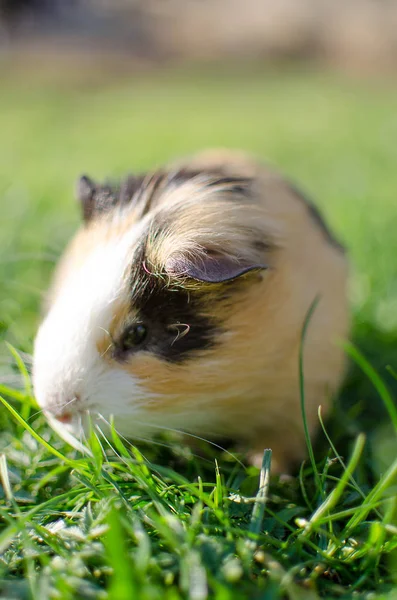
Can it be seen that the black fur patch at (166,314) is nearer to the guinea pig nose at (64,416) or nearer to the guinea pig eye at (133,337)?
the guinea pig eye at (133,337)

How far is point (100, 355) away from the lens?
1.79 meters

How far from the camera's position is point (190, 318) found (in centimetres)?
187

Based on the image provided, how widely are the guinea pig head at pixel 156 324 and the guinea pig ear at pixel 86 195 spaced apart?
0.31m

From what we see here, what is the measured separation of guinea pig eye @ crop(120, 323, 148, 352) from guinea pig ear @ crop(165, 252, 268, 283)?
213 mm

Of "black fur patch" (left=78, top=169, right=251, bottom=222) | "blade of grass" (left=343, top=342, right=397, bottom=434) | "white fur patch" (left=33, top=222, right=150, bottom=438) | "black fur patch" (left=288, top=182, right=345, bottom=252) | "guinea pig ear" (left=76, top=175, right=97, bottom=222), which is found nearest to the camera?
"blade of grass" (left=343, top=342, right=397, bottom=434)

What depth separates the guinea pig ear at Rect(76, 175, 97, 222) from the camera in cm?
224

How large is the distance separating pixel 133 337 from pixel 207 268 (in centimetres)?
33

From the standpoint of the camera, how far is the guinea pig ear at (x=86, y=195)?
224 cm

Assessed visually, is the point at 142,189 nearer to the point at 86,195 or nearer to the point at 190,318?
the point at 86,195

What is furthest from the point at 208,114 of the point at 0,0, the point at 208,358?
the point at 0,0

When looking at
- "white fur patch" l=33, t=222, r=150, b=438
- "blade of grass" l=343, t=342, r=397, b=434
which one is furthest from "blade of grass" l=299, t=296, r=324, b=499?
"white fur patch" l=33, t=222, r=150, b=438

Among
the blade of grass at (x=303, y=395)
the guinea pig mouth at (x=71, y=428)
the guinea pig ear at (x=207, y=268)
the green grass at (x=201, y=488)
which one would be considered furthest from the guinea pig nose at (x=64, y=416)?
the blade of grass at (x=303, y=395)

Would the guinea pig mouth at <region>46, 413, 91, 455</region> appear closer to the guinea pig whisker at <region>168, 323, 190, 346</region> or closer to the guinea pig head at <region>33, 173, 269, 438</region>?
the guinea pig head at <region>33, 173, 269, 438</region>

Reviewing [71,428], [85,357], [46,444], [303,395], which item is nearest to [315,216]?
[303,395]
